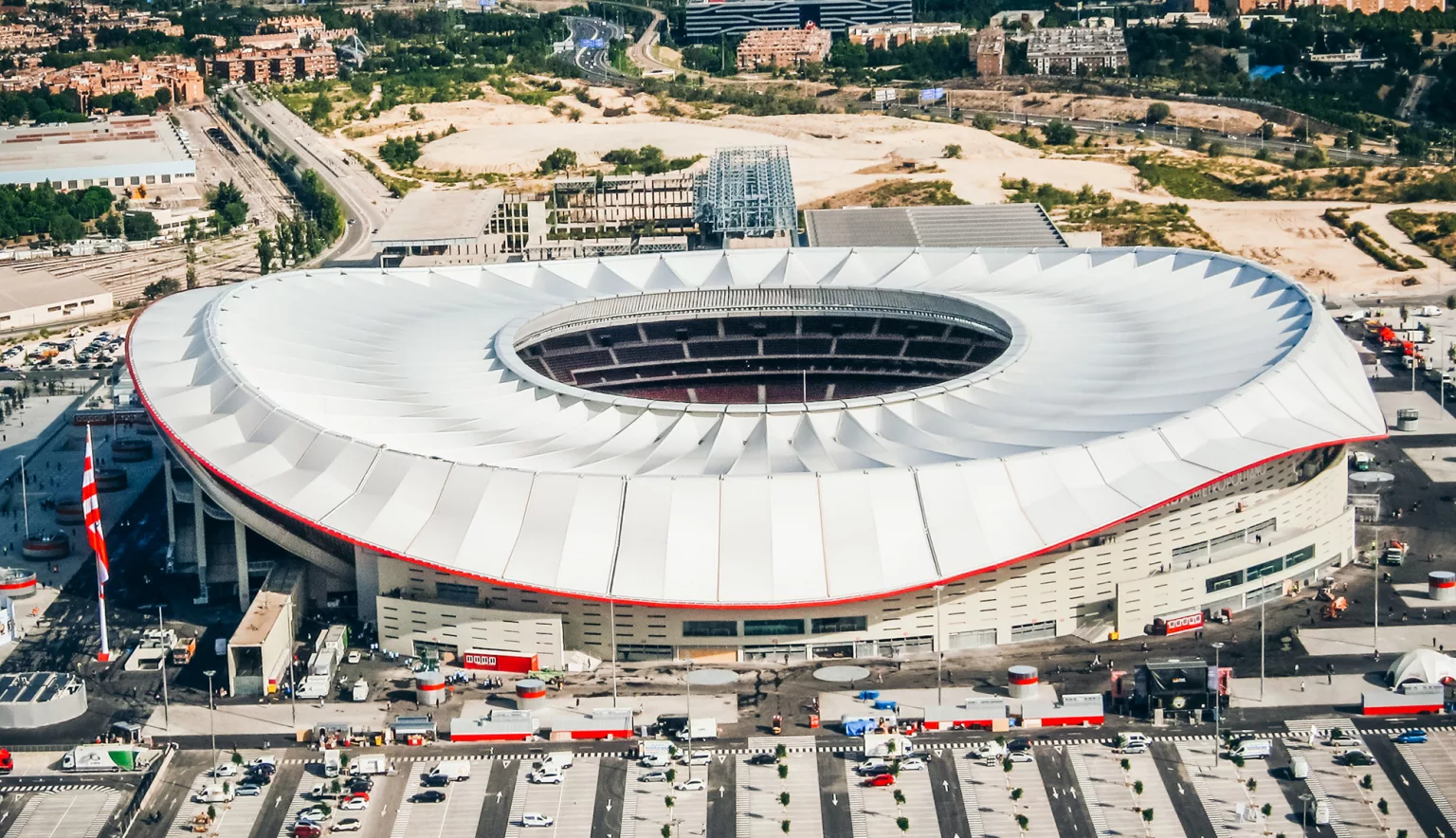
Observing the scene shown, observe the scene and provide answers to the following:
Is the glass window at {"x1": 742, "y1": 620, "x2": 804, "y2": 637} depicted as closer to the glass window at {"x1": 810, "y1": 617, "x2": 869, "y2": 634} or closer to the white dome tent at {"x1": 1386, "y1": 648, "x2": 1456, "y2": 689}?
the glass window at {"x1": 810, "y1": 617, "x2": 869, "y2": 634}

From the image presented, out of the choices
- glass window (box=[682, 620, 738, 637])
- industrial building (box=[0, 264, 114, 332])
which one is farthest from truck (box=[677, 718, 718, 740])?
industrial building (box=[0, 264, 114, 332])

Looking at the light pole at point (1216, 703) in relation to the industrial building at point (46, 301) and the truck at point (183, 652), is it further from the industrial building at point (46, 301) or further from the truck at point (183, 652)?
the industrial building at point (46, 301)

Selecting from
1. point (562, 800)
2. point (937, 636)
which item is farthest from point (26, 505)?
point (937, 636)

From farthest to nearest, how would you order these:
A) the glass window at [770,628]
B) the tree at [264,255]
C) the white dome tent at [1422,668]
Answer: the tree at [264,255]
the glass window at [770,628]
the white dome tent at [1422,668]

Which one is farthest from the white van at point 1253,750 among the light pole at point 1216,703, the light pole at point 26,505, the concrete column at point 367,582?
the light pole at point 26,505

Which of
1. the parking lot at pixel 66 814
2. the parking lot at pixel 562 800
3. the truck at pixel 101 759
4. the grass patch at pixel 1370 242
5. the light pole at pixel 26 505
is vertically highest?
the grass patch at pixel 1370 242

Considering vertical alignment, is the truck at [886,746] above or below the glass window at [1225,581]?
below

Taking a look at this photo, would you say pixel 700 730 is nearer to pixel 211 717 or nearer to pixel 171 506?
pixel 211 717
